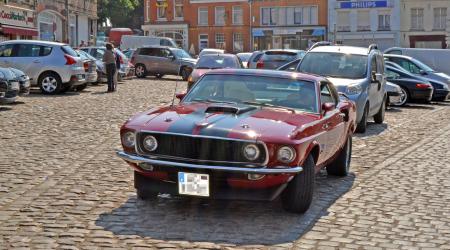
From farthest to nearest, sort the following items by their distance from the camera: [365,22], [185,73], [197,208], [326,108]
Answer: [365,22], [185,73], [326,108], [197,208]

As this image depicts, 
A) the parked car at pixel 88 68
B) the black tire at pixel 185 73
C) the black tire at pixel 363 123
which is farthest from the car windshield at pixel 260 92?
the black tire at pixel 185 73

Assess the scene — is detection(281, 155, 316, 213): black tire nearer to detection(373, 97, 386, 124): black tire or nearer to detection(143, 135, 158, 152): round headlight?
detection(143, 135, 158, 152): round headlight

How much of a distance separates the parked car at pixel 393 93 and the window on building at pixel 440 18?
44.9 meters

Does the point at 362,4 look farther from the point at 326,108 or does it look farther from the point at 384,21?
the point at 326,108

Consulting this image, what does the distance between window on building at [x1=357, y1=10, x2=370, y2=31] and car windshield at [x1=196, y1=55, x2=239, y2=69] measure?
4549cm

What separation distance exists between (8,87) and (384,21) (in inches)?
2096

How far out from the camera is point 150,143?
22.5ft

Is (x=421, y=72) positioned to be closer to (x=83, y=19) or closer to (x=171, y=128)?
(x=171, y=128)

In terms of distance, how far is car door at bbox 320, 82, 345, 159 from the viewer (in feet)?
25.7

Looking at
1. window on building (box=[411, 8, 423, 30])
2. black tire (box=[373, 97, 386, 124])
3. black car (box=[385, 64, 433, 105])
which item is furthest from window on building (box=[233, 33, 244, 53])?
black tire (box=[373, 97, 386, 124])

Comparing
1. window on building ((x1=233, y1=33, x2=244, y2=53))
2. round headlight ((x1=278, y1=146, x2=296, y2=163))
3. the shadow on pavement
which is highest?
window on building ((x1=233, y1=33, x2=244, y2=53))

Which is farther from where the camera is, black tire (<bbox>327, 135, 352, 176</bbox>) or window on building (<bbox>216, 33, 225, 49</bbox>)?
window on building (<bbox>216, 33, 225, 49</bbox>)

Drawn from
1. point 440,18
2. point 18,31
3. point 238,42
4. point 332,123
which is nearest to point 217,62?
point 332,123

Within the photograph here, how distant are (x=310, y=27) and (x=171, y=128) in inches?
2458
